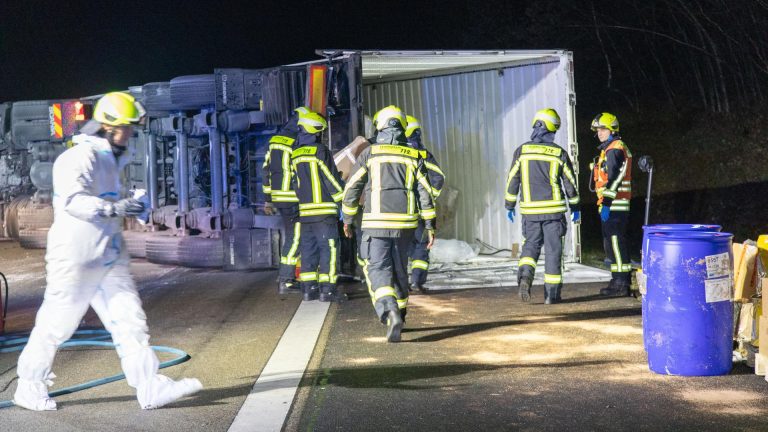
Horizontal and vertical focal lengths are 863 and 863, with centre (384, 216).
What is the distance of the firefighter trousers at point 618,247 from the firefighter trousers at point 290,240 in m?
3.53

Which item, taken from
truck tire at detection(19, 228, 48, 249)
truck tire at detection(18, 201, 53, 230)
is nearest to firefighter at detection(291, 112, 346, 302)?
truck tire at detection(18, 201, 53, 230)

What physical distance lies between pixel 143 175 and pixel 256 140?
9.73 ft

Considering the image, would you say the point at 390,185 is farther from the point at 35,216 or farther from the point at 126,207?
the point at 35,216

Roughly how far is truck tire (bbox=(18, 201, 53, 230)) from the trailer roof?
7.27 m

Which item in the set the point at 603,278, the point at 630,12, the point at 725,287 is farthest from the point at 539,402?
the point at 630,12

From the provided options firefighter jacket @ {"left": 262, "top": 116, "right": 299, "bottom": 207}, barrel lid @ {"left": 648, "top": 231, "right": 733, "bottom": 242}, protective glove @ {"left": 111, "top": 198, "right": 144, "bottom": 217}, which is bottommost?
barrel lid @ {"left": 648, "top": 231, "right": 733, "bottom": 242}

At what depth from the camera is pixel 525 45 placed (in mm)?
25703

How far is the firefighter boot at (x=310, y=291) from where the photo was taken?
975 cm

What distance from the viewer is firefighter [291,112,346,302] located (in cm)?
948

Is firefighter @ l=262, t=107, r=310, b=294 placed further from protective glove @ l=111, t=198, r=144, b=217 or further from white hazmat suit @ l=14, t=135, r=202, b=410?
protective glove @ l=111, t=198, r=144, b=217

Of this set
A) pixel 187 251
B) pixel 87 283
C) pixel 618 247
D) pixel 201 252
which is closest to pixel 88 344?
pixel 87 283

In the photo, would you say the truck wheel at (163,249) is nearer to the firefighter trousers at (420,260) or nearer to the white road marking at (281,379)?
the firefighter trousers at (420,260)

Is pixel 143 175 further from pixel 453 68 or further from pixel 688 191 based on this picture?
pixel 688 191

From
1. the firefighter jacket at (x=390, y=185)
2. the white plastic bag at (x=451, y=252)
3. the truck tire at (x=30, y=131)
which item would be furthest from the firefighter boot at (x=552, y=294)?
the truck tire at (x=30, y=131)
